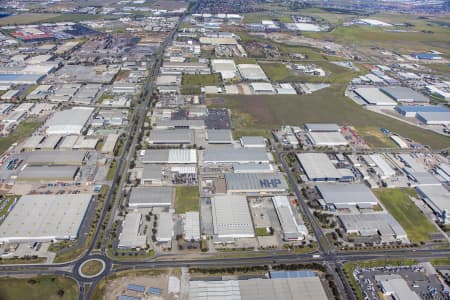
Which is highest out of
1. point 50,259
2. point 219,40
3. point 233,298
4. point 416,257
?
point 219,40

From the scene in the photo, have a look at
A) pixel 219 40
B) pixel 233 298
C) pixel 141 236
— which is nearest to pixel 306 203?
pixel 233 298

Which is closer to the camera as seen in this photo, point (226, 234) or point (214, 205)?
point (226, 234)

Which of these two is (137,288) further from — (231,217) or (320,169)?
(320,169)

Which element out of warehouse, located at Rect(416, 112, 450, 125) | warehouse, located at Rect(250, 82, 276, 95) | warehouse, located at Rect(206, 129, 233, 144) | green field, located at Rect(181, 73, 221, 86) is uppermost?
green field, located at Rect(181, 73, 221, 86)

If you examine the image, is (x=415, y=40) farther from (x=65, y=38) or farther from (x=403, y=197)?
(x=65, y=38)

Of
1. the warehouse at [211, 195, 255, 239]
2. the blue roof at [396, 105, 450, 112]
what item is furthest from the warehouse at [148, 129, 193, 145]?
the blue roof at [396, 105, 450, 112]

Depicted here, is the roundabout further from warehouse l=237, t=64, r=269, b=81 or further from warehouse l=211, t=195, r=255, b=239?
warehouse l=237, t=64, r=269, b=81
